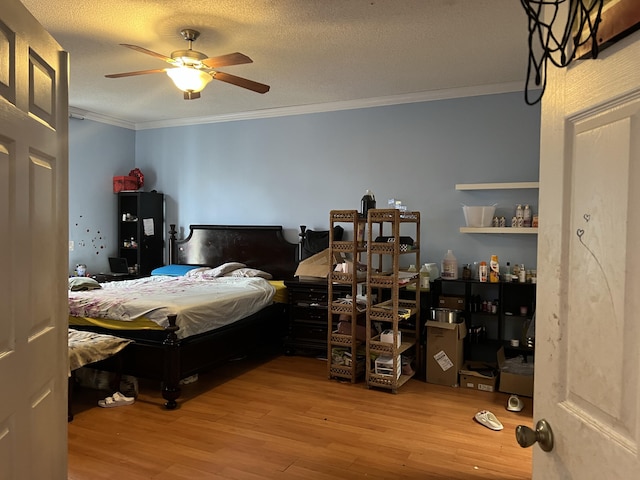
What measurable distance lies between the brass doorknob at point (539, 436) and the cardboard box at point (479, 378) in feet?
10.0

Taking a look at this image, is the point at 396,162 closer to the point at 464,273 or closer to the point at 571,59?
the point at 464,273

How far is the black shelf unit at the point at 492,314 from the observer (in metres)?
4.16

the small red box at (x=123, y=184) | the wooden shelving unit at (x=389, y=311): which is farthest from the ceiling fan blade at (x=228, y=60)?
the small red box at (x=123, y=184)

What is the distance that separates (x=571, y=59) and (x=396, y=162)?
3.98 m

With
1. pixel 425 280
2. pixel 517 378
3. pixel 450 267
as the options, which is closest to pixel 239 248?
pixel 425 280

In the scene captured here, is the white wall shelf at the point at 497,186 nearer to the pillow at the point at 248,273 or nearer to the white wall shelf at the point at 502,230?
the white wall shelf at the point at 502,230

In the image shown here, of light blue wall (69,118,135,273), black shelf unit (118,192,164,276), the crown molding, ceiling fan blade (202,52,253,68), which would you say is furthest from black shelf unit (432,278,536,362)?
light blue wall (69,118,135,273)

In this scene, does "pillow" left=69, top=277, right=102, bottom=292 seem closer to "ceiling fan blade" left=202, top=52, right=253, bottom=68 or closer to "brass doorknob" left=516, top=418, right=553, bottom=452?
"ceiling fan blade" left=202, top=52, right=253, bottom=68

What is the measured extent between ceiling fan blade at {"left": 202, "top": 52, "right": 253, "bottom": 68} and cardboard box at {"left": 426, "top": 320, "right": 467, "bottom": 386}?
254 centimetres

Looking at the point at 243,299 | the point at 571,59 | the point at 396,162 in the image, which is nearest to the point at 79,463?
the point at 243,299

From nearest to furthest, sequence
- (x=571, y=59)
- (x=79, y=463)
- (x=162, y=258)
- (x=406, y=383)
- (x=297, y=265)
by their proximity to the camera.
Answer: (x=571, y=59) → (x=79, y=463) → (x=406, y=383) → (x=297, y=265) → (x=162, y=258)

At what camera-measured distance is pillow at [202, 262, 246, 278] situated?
5.16m

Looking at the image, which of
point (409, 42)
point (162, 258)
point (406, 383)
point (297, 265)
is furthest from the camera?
point (162, 258)

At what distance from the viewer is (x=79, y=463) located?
270 centimetres
